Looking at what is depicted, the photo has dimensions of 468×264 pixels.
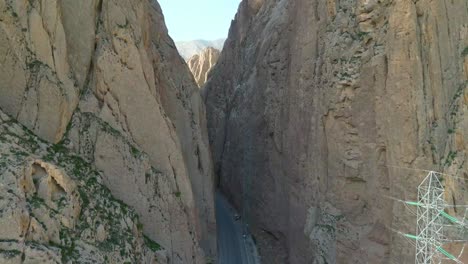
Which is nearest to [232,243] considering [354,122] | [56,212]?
[354,122]

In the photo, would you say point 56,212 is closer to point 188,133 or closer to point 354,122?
point 188,133

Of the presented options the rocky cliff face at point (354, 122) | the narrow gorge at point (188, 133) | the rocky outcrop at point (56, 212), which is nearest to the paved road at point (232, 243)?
the rocky cliff face at point (354, 122)

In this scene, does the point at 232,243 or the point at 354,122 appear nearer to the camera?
the point at 354,122

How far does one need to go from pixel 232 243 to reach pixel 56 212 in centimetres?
2570

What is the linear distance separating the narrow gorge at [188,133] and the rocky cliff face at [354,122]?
0.10 meters

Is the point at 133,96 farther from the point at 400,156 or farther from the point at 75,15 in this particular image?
the point at 400,156

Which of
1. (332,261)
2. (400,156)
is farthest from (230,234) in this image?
(400,156)

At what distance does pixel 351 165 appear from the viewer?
2842 centimetres

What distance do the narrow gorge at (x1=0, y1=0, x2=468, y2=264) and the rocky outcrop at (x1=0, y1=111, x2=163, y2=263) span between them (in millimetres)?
70

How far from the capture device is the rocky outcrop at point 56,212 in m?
18.8

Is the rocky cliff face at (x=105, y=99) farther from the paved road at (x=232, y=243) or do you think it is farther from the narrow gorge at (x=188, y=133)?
the paved road at (x=232, y=243)

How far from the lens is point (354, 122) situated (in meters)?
28.7

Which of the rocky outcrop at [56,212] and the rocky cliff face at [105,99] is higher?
the rocky cliff face at [105,99]

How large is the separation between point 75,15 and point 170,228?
13882 millimetres
